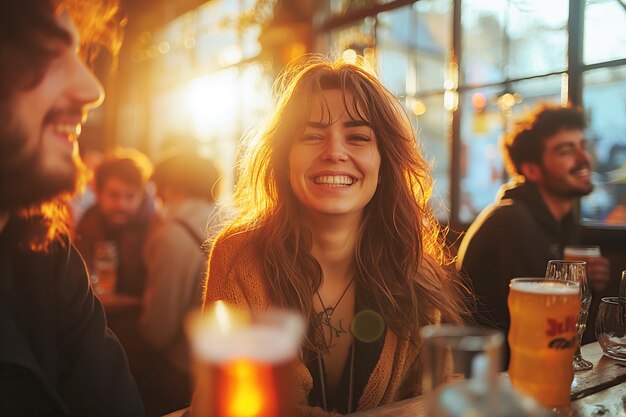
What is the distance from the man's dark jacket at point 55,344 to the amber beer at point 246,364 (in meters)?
0.58

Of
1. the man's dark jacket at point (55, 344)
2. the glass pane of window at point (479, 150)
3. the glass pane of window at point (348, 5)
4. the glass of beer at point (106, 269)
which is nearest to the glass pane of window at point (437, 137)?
the glass pane of window at point (479, 150)

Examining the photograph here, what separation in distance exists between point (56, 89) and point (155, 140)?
6.94 meters

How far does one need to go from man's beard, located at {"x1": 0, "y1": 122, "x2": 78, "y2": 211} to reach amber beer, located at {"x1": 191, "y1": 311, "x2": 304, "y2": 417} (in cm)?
49

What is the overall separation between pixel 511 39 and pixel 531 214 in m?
1.48

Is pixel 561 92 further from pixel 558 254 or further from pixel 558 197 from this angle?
pixel 558 254

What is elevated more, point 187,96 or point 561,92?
point 187,96

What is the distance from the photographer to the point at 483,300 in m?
2.42

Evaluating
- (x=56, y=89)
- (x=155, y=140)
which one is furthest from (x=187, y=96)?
(x=56, y=89)

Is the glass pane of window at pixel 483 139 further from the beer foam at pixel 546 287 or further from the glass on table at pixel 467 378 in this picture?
the glass on table at pixel 467 378

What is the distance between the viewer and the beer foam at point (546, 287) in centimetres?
94

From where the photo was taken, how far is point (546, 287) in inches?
38.3

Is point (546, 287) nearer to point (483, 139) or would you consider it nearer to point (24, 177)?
point (24, 177)

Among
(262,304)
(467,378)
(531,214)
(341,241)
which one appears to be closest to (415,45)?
(531,214)

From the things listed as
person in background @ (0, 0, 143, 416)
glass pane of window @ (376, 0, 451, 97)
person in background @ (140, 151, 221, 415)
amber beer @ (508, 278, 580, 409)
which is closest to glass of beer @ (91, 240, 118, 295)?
person in background @ (140, 151, 221, 415)
